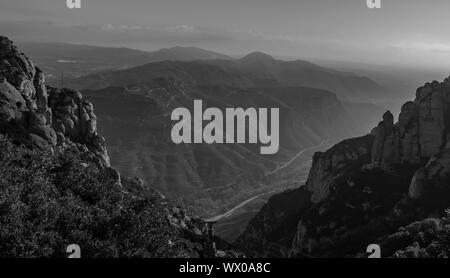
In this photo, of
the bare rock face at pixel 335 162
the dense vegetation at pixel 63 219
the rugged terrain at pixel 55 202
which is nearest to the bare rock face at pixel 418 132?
the bare rock face at pixel 335 162

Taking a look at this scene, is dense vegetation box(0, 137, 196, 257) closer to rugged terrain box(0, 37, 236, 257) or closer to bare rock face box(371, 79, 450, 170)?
rugged terrain box(0, 37, 236, 257)

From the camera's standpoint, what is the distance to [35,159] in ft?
167

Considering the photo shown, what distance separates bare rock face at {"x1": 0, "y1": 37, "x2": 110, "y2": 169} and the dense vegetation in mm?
19599

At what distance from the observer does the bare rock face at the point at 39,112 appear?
242 ft

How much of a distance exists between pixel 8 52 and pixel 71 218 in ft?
203

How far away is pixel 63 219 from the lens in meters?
41.2

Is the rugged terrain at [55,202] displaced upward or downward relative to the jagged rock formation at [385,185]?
upward

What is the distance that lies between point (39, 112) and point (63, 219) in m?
44.5

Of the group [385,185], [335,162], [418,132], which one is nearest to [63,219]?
[385,185]

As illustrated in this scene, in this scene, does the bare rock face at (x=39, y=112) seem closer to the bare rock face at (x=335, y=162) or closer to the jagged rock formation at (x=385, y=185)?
the jagged rock formation at (x=385, y=185)

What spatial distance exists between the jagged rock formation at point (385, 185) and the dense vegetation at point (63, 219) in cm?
7350

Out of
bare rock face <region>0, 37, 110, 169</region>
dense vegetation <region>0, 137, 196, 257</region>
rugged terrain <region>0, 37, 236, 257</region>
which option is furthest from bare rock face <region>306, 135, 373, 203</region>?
dense vegetation <region>0, 137, 196, 257</region>

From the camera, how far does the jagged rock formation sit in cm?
12269
